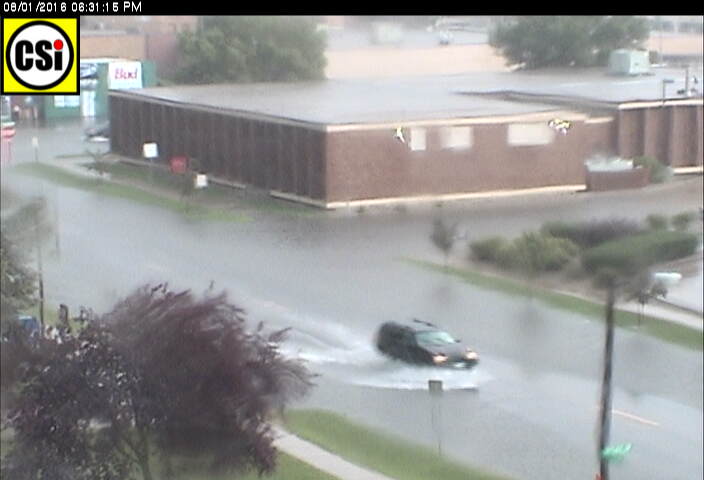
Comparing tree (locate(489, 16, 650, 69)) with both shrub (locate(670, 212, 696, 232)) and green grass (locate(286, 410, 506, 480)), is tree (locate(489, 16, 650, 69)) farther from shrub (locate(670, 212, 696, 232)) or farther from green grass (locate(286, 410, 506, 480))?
green grass (locate(286, 410, 506, 480))

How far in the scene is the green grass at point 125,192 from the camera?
262 cm

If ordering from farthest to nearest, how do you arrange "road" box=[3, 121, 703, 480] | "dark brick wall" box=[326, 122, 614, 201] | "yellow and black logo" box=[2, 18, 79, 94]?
"road" box=[3, 121, 703, 480], "dark brick wall" box=[326, 122, 614, 201], "yellow and black logo" box=[2, 18, 79, 94]

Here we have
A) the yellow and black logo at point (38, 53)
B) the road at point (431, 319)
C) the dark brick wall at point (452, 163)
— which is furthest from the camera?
the road at point (431, 319)

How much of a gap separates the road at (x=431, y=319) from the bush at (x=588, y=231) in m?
0.03

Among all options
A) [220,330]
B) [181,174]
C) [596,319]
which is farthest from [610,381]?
[181,174]

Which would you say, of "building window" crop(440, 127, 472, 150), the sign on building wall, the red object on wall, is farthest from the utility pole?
the sign on building wall

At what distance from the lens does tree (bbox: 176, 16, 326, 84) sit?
250 centimetres

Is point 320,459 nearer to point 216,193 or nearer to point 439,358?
point 439,358

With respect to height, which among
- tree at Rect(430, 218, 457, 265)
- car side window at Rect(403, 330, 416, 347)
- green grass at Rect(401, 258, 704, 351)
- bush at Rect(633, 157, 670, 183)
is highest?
bush at Rect(633, 157, 670, 183)

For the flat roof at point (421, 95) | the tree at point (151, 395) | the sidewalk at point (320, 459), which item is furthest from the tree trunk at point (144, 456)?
the flat roof at point (421, 95)

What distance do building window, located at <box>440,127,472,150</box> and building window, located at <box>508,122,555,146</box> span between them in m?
0.09

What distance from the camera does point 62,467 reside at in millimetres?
2549

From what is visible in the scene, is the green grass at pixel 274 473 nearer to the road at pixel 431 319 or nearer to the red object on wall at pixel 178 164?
the road at pixel 431 319

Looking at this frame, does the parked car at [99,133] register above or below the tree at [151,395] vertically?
above
